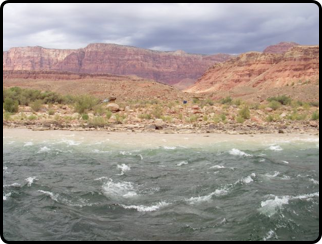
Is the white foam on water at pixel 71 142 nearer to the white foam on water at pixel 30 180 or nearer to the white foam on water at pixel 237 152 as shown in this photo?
the white foam on water at pixel 30 180

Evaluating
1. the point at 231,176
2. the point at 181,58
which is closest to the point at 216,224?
the point at 231,176

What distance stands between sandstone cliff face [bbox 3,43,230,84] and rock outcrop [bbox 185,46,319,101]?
2426 inches

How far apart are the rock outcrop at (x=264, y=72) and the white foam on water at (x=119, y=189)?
4667cm

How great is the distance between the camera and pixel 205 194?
26.3 ft

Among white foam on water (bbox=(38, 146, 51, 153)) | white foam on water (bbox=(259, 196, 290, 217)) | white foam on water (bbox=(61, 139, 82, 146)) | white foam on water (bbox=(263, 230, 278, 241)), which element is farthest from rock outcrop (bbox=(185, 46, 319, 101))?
white foam on water (bbox=(263, 230, 278, 241))

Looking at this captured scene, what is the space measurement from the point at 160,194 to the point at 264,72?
206 feet

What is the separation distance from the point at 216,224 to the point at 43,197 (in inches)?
144

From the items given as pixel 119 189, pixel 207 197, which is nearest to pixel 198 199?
pixel 207 197

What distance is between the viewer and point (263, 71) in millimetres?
69562

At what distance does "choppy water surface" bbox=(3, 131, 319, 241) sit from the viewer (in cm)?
605

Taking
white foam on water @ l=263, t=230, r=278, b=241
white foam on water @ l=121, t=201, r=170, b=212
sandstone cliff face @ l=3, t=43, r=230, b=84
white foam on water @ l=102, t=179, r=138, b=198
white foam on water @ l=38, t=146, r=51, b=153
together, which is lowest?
white foam on water @ l=263, t=230, r=278, b=241

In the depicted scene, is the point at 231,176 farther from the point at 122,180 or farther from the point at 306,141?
the point at 306,141

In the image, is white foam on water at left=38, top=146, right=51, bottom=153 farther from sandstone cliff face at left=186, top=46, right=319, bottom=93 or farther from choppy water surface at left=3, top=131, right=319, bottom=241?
sandstone cliff face at left=186, top=46, right=319, bottom=93

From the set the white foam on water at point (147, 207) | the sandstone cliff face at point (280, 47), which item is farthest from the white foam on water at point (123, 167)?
the sandstone cliff face at point (280, 47)
